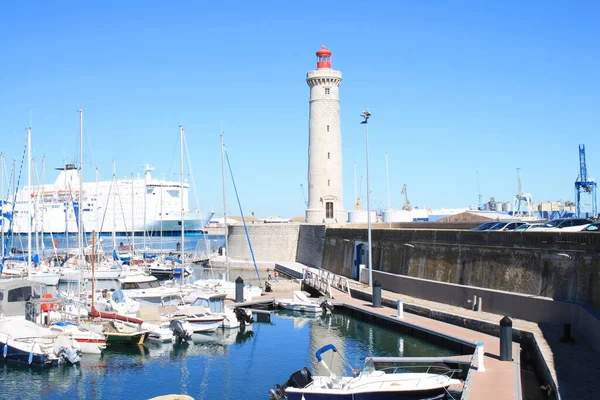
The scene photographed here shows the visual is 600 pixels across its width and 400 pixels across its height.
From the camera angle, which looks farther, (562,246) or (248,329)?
(248,329)

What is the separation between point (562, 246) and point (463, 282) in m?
5.07

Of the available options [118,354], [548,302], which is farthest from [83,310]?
[548,302]

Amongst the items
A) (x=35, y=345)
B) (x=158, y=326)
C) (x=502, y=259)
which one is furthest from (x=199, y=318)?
(x=502, y=259)

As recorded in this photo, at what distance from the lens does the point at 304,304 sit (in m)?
27.8

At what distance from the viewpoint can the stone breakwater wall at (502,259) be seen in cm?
1873

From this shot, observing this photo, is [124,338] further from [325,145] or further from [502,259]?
[325,145]

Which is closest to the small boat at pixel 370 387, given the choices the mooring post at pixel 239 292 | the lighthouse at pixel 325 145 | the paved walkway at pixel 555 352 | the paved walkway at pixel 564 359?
the paved walkway at pixel 555 352

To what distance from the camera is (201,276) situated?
46656 millimetres

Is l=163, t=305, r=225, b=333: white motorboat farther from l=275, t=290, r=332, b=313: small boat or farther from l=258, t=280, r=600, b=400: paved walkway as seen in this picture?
l=258, t=280, r=600, b=400: paved walkway

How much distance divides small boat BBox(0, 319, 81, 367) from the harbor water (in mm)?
276

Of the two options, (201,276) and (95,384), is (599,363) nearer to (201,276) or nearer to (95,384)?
(95,384)

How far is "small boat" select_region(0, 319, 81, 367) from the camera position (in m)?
19.5

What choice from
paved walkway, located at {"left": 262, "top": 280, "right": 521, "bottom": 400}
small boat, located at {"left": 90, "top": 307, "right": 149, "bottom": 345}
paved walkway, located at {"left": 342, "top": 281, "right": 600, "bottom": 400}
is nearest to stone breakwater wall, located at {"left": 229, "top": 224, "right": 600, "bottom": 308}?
paved walkway, located at {"left": 342, "top": 281, "right": 600, "bottom": 400}

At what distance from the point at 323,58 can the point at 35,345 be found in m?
33.1
